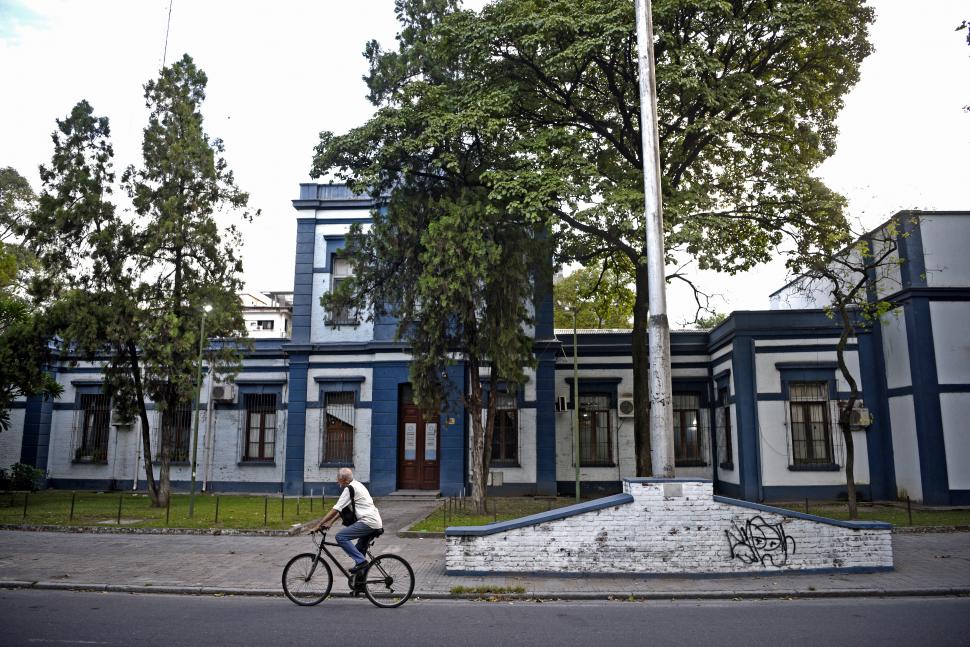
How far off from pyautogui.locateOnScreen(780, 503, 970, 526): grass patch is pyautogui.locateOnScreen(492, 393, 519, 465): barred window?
7.82 metres

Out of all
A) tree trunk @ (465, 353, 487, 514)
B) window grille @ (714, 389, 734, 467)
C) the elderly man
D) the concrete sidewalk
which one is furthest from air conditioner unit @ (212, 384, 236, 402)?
window grille @ (714, 389, 734, 467)

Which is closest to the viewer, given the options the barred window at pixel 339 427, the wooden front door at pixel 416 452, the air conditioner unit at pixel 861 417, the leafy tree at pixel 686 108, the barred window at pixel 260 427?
the leafy tree at pixel 686 108

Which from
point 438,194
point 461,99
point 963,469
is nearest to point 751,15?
point 461,99

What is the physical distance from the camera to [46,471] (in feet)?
76.0

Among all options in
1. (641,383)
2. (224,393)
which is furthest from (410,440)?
(641,383)

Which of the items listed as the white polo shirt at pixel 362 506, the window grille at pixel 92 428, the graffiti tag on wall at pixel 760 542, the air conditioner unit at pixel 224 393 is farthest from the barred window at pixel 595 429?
the window grille at pixel 92 428

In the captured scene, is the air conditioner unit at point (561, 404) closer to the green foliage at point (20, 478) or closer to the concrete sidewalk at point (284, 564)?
the concrete sidewalk at point (284, 564)

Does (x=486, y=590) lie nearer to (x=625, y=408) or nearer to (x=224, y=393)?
(x=625, y=408)

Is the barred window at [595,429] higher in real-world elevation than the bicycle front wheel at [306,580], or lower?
higher

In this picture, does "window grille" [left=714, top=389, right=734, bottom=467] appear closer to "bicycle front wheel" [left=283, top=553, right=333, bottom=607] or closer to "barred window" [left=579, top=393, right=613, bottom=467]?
"barred window" [left=579, top=393, right=613, bottom=467]

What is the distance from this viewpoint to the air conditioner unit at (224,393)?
867 inches

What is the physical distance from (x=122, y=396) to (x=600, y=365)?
13.9 metres

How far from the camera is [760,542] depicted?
9930 mm

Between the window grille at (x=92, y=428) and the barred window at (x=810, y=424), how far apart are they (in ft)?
71.6
